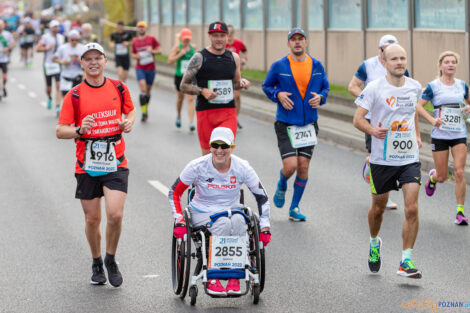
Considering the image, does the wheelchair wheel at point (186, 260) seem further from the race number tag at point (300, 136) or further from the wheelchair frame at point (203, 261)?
the race number tag at point (300, 136)

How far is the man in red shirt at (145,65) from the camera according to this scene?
21047 millimetres

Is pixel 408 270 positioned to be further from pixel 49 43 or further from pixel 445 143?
pixel 49 43

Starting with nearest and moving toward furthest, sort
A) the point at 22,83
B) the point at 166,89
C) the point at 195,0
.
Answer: the point at 166,89
the point at 22,83
the point at 195,0

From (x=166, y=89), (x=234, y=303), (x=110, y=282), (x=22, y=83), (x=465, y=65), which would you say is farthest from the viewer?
(x=22, y=83)

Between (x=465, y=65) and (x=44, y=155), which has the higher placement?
(x=465, y=65)

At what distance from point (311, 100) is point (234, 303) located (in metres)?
3.55

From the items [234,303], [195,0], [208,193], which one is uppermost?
[195,0]

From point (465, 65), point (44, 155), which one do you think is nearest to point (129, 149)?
point (44, 155)

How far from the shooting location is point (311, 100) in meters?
10.5

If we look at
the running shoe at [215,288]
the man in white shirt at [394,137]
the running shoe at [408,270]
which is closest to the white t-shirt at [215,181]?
the running shoe at [215,288]

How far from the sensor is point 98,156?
7.91m

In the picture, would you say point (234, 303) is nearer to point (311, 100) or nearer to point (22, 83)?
point (311, 100)

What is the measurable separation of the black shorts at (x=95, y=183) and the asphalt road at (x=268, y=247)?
30.3 inches

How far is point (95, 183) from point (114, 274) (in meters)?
0.76
